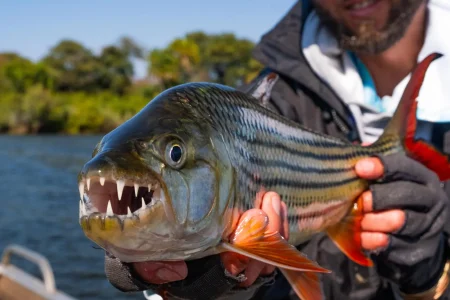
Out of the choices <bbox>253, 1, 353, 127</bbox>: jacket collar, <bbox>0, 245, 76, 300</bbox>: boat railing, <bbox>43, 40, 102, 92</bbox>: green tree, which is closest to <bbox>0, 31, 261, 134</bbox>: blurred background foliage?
<bbox>43, 40, 102, 92</bbox>: green tree

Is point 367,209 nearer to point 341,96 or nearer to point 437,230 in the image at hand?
point 437,230

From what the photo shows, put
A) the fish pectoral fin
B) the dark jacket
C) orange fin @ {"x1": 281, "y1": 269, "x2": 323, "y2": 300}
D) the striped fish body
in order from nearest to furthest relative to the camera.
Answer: the fish pectoral fin < the striped fish body < orange fin @ {"x1": 281, "y1": 269, "x2": 323, "y2": 300} < the dark jacket

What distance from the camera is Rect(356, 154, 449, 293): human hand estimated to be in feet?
7.59

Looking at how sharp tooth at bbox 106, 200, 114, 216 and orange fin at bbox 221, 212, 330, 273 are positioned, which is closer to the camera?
sharp tooth at bbox 106, 200, 114, 216

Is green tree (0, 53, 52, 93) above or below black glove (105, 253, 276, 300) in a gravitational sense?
below

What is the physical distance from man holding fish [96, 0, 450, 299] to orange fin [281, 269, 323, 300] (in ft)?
0.38

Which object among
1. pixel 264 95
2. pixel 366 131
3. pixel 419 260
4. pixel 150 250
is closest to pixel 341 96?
pixel 366 131

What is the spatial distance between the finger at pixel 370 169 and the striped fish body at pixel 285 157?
0.04m

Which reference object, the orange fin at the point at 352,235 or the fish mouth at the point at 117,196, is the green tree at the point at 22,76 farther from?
the fish mouth at the point at 117,196

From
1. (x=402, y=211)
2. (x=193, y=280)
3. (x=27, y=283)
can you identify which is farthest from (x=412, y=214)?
(x=27, y=283)

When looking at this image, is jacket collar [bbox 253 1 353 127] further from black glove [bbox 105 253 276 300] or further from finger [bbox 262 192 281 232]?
black glove [bbox 105 253 276 300]

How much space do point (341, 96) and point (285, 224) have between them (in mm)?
1324

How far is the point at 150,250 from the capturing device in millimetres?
1519

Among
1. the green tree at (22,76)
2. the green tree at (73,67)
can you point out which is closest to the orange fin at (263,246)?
the green tree at (22,76)
